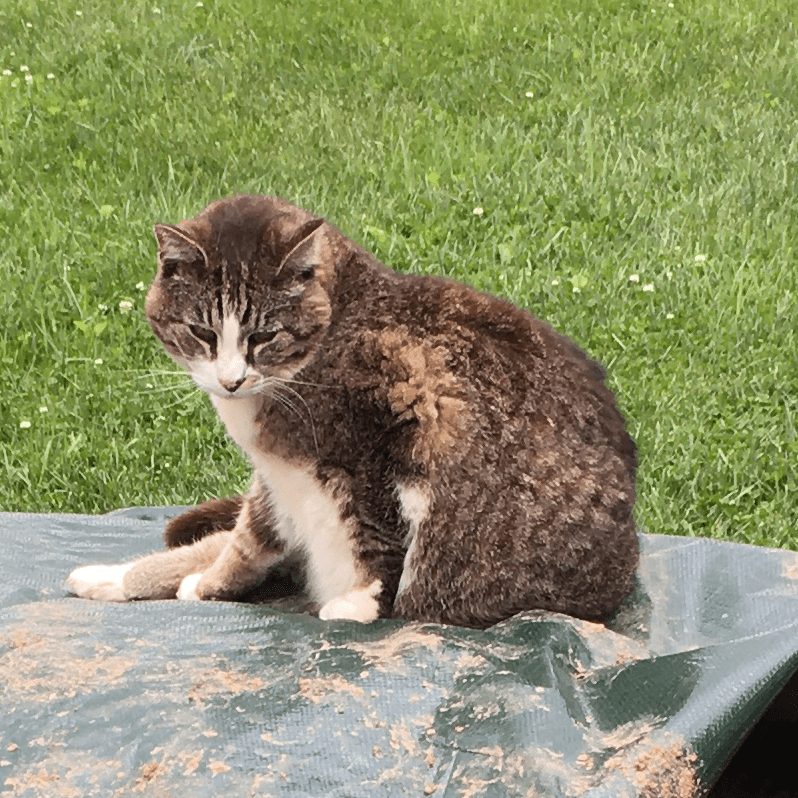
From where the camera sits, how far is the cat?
2568 mm

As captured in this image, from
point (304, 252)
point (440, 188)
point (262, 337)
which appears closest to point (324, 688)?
point (262, 337)

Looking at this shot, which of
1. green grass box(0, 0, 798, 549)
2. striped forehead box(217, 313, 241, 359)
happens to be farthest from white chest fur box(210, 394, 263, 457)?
green grass box(0, 0, 798, 549)

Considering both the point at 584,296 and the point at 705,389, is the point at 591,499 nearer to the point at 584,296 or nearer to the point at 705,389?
the point at 705,389

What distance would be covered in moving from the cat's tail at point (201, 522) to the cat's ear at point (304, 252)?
797 mm

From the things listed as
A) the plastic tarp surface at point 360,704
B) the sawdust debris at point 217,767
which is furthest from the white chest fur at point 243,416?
the sawdust debris at point 217,767

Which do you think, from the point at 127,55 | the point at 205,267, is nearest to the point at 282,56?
the point at 127,55

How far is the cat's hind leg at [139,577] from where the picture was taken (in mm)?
2912

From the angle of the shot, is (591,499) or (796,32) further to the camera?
(796,32)

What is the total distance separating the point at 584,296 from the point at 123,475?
214 centimetres

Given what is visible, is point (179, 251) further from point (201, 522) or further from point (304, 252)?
point (201, 522)

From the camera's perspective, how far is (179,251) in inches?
106

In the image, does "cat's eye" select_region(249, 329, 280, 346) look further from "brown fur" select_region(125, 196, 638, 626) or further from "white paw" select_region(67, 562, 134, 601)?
"white paw" select_region(67, 562, 134, 601)

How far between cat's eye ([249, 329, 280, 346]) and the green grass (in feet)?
4.51

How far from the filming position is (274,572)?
9.82 ft
